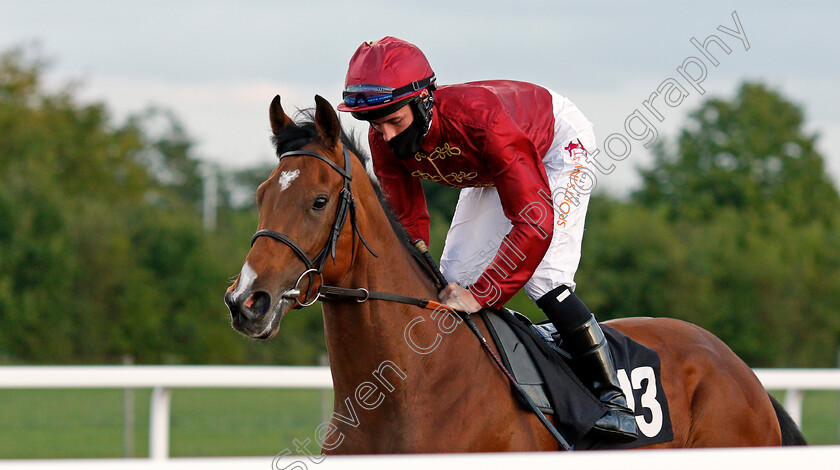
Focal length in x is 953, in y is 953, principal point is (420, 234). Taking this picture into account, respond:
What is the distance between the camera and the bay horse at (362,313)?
2.66 metres

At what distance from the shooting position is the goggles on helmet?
2.98 meters

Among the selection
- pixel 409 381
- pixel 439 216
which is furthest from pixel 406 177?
pixel 439 216

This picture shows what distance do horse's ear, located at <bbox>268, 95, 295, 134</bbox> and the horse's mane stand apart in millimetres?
25

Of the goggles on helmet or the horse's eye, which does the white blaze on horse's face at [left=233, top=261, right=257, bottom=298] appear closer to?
the horse's eye

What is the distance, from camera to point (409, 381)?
2.87m

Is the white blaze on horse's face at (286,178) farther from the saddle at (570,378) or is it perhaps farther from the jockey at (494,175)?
the saddle at (570,378)

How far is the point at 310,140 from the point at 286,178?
0.18 m

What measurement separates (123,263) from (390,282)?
17482 mm

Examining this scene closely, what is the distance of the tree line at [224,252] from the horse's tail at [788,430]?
376 inches

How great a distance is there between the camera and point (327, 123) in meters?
2.86

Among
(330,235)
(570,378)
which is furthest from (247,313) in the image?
(570,378)

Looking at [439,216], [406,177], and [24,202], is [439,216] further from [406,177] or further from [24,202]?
[406,177]

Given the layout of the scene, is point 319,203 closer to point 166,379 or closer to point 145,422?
point 166,379

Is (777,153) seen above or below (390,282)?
Answer: below
